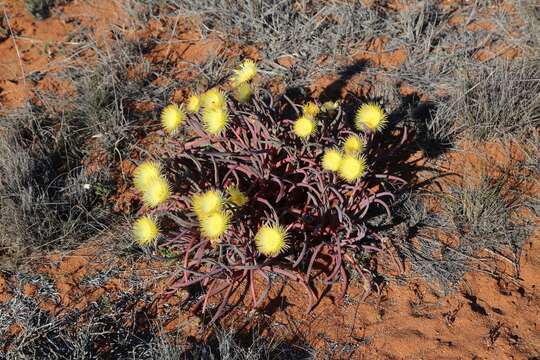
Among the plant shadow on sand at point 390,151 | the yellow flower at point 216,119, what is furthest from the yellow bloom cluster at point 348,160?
the yellow flower at point 216,119

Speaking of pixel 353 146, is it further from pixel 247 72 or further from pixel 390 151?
pixel 247 72

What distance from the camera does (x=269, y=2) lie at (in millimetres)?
4082

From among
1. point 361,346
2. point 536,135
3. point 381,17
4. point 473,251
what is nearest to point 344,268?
point 361,346

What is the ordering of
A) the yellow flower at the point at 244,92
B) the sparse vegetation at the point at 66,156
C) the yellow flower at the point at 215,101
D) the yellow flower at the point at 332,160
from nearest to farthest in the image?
the yellow flower at the point at 332,160 → the yellow flower at the point at 215,101 → the yellow flower at the point at 244,92 → the sparse vegetation at the point at 66,156

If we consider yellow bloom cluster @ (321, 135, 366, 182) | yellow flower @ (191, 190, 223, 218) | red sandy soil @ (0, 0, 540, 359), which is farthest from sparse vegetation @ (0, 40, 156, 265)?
yellow bloom cluster @ (321, 135, 366, 182)

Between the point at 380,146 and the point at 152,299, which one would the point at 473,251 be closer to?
the point at 380,146

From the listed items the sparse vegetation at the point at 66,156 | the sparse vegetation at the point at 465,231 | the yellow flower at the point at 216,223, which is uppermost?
the sparse vegetation at the point at 465,231

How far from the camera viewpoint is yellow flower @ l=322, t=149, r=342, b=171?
2.50 m

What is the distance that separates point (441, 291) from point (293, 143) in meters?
1.02

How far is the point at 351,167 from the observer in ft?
8.07

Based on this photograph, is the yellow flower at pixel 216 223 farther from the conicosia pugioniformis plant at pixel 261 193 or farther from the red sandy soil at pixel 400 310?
the red sandy soil at pixel 400 310

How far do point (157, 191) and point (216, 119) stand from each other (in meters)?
0.46

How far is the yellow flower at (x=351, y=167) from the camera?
245cm

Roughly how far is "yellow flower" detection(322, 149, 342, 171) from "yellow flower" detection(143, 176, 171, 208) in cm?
71
